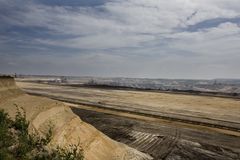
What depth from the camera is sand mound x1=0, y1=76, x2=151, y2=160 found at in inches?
510

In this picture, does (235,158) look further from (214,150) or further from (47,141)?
(47,141)

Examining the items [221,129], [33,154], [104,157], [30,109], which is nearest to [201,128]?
[221,129]

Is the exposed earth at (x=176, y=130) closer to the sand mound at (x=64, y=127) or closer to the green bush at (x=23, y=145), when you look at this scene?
the sand mound at (x=64, y=127)

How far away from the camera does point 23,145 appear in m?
10.4

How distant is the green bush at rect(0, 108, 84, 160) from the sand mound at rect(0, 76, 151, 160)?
50 cm

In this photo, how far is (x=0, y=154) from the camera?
8.95m

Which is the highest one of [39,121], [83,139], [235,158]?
[39,121]

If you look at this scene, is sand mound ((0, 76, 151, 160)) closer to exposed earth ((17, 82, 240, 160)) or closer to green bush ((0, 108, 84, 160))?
green bush ((0, 108, 84, 160))

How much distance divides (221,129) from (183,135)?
13.9 feet

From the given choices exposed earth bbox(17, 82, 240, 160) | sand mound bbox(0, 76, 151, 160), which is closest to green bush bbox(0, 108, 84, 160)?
sand mound bbox(0, 76, 151, 160)

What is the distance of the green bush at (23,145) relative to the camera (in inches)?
400

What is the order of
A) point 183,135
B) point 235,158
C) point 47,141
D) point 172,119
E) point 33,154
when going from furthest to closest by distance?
point 172,119
point 183,135
point 235,158
point 47,141
point 33,154

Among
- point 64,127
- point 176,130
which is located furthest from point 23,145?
point 176,130

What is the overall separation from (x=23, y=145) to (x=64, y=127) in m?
3.14
